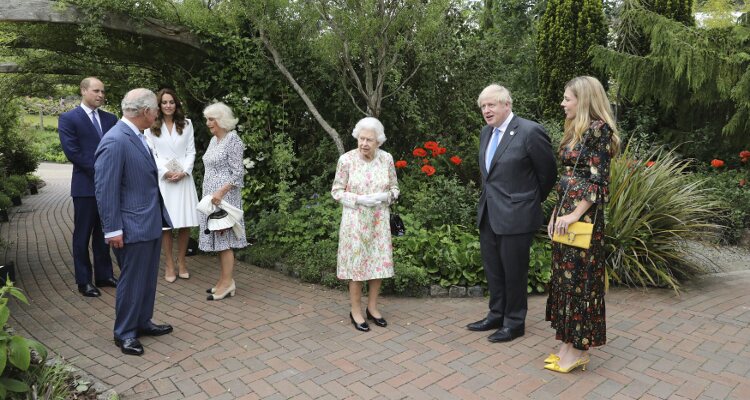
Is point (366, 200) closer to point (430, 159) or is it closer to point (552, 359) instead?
point (552, 359)

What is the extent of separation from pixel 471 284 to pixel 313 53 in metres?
3.40

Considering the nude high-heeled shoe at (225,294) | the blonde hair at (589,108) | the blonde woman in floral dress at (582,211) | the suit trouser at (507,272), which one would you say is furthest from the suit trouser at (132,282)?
the blonde hair at (589,108)

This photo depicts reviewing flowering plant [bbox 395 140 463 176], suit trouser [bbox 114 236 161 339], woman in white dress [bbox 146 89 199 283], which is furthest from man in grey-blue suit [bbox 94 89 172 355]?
flowering plant [bbox 395 140 463 176]

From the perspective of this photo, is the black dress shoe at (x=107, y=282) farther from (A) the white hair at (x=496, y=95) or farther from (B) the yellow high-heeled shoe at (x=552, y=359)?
(B) the yellow high-heeled shoe at (x=552, y=359)

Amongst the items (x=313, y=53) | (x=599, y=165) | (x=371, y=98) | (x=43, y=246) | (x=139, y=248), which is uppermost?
(x=313, y=53)

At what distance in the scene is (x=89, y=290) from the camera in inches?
190

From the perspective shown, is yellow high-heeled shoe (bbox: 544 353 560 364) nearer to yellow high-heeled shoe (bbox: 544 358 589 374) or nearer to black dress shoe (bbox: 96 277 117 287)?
yellow high-heeled shoe (bbox: 544 358 589 374)

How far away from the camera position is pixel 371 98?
20.2ft

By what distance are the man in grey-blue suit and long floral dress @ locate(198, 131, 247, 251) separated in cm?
88

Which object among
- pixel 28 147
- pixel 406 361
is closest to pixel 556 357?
pixel 406 361

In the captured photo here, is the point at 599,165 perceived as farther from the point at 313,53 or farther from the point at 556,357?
the point at 313,53

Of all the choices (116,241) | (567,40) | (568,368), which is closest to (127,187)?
(116,241)

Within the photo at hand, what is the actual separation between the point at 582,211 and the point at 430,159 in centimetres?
368

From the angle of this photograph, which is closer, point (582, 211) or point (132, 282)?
point (582, 211)
